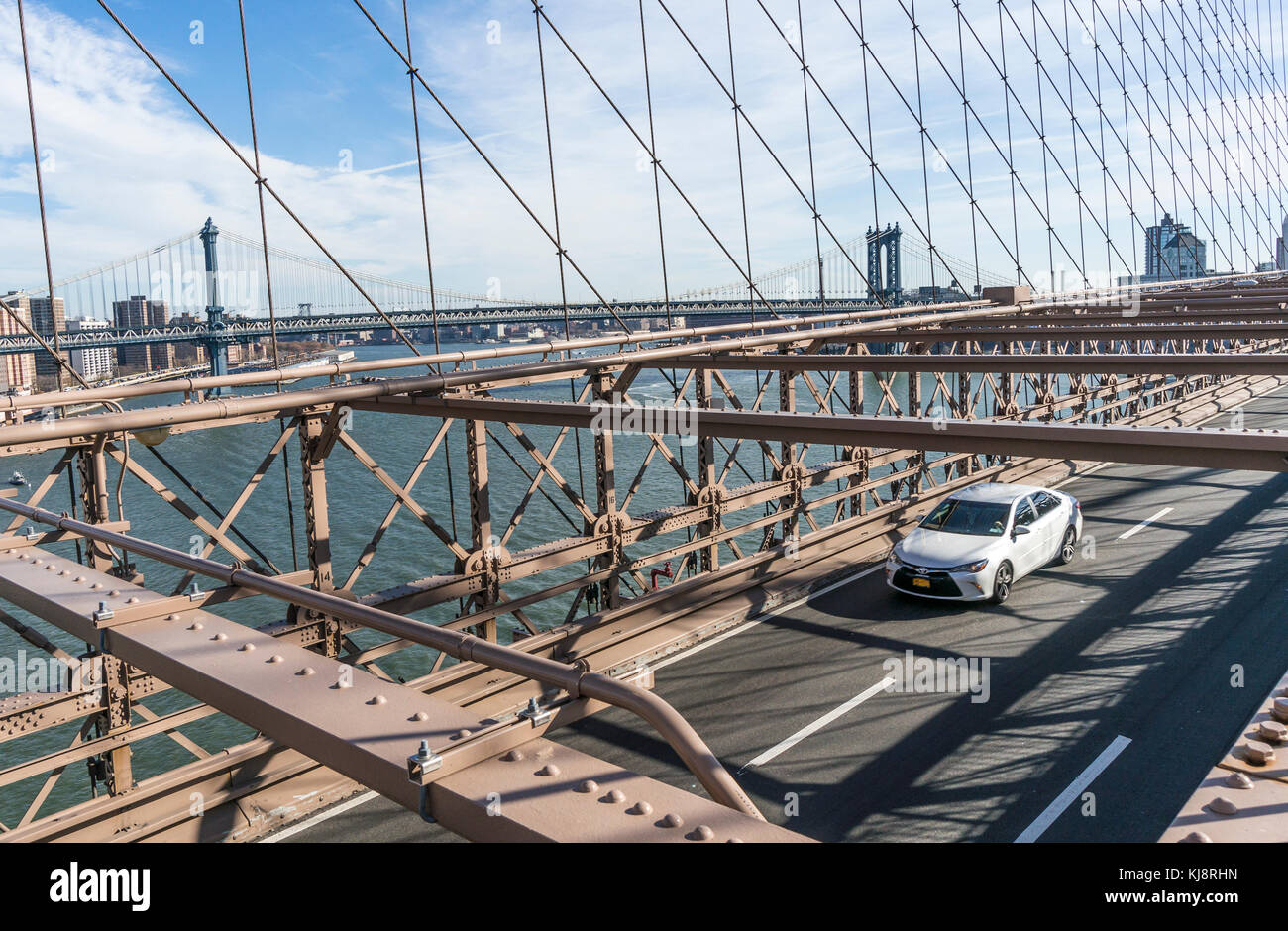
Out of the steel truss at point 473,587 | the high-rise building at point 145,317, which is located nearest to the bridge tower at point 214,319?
the high-rise building at point 145,317

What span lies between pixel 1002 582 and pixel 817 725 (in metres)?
5.19

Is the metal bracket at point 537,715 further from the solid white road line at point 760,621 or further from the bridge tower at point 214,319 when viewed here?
the bridge tower at point 214,319

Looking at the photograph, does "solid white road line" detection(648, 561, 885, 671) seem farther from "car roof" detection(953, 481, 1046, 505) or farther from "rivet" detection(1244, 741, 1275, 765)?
"rivet" detection(1244, 741, 1275, 765)

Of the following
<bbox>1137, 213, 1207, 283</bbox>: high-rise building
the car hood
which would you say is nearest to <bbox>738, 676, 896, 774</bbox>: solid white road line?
the car hood

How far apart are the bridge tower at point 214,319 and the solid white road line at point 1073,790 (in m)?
18.1

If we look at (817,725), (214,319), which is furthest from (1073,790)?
(214,319)

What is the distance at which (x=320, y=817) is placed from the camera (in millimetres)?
8211

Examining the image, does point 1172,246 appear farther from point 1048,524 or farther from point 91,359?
point 91,359

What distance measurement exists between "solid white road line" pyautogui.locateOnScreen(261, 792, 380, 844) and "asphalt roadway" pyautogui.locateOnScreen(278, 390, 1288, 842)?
0.02m

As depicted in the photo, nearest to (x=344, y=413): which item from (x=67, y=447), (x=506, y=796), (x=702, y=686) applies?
(x=67, y=447)

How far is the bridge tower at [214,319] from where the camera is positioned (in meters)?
35.7
